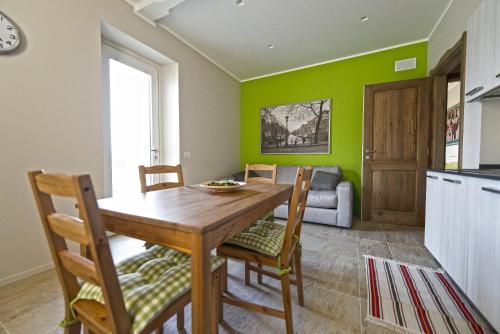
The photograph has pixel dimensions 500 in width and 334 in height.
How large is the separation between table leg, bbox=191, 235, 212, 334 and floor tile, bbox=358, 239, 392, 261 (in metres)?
1.79

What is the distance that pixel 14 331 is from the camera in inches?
45.0

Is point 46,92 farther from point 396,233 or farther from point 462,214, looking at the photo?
point 396,233

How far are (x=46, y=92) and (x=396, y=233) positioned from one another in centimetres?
397

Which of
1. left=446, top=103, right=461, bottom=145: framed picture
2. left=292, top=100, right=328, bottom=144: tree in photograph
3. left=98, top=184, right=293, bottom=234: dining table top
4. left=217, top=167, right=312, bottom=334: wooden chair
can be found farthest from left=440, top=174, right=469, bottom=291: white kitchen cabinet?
left=446, top=103, right=461, bottom=145: framed picture

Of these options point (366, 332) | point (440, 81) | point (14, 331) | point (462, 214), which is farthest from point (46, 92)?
point (440, 81)

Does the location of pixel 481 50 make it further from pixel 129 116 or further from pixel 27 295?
pixel 27 295

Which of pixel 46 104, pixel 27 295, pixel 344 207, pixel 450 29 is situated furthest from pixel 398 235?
pixel 46 104

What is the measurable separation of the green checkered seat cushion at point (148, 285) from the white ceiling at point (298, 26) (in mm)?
2612

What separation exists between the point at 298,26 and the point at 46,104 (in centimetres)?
289

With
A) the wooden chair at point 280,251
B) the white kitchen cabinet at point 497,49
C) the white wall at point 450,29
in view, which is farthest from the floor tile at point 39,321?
the white wall at point 450,29

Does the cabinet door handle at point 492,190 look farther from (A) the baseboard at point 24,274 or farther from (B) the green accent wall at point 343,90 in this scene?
(A) the baseboard at point 24,274

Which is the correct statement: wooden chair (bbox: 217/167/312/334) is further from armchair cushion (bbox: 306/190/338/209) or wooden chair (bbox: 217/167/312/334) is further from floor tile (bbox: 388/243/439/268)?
armchair cushion (bbox: 306/190/338/209)

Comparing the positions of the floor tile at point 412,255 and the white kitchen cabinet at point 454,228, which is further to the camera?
the floor tile at point 412,255

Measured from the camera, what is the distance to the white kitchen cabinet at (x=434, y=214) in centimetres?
176
